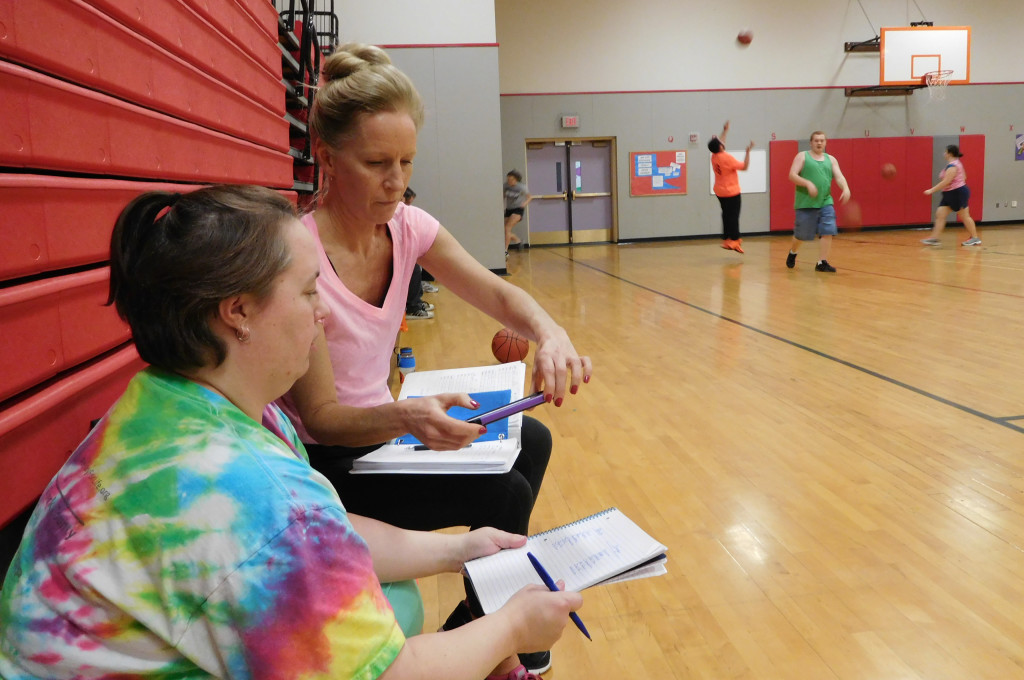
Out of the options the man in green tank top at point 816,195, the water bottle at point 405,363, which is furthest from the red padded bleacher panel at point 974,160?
the water bottle at point 405,363

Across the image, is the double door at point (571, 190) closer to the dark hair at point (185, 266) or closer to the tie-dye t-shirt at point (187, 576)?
the dark hair at point (185, 266)

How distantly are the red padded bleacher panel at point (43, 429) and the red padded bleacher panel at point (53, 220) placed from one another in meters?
0.21

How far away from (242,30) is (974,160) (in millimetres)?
15042

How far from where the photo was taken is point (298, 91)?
5609mm

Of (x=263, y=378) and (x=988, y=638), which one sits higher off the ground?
(x=263, y=378)

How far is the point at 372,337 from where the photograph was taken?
1.59m

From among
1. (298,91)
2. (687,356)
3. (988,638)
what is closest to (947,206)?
(687,356)

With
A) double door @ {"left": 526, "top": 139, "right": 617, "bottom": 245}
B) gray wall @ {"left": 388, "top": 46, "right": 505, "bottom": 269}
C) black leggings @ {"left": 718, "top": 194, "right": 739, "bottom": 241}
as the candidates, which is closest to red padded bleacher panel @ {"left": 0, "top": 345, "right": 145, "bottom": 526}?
gray wall @ {"left": 388, "top": 46, "right": 505, "bottom": 269}

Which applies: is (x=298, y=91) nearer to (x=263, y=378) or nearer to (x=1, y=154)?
(x=1, y=154)

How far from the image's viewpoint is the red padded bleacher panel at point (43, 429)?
1176mm

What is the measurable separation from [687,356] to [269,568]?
419cm

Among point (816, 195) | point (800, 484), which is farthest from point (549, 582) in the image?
point (816, 195)

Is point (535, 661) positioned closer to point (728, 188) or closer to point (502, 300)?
point (502, 300)

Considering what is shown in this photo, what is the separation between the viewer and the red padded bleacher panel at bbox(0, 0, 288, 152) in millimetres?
1459
